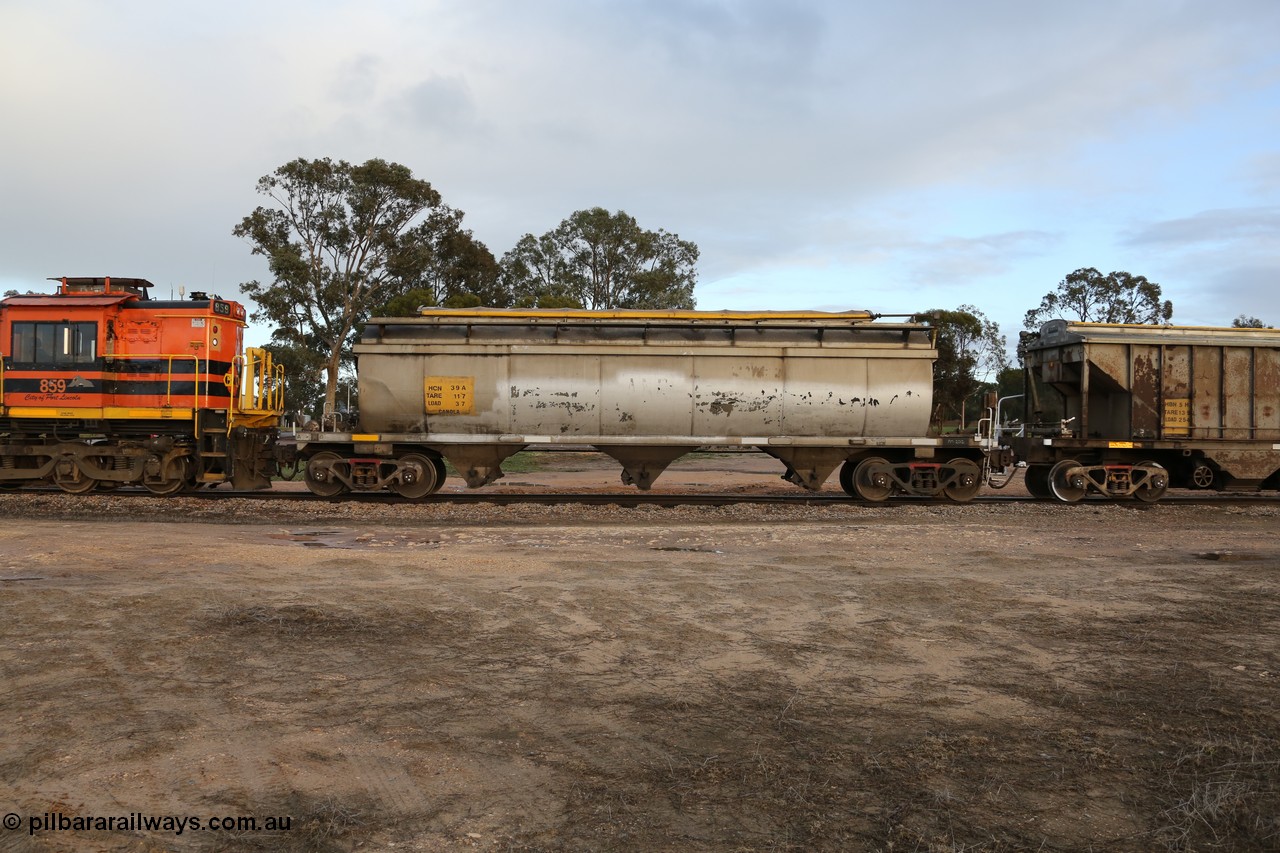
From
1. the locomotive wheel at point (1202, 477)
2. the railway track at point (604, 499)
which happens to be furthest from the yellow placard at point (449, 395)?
the locomotive wheel at point (1202, 477)

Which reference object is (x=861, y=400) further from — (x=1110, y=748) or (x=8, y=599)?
(x=8, y=599)

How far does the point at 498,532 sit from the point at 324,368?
32793 millimetres

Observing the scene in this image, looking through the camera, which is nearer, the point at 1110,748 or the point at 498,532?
the point at 1110,748

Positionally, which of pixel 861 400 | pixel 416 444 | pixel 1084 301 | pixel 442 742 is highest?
pixel 1084 301

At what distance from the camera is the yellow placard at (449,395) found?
620 inches

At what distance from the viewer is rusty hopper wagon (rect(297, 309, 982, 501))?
15.8m

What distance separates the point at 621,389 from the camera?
15883 millimetres

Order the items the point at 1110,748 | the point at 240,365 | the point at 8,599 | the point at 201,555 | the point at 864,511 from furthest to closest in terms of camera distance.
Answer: the point at 240,365, the point at 864,511, the point at 201,555, the point at 8,599, the point at 1110,748

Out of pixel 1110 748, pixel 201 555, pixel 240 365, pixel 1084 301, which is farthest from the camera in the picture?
pixel 1084 301

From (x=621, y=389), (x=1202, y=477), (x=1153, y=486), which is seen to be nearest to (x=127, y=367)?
(x=621, y=389)

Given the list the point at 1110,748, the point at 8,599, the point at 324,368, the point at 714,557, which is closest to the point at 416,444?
the point at 714,557

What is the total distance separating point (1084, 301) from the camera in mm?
61531

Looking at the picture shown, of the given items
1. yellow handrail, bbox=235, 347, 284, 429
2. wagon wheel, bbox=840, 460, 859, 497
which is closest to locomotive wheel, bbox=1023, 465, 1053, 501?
wagon wheel, bbox=840, 460, 859, 497

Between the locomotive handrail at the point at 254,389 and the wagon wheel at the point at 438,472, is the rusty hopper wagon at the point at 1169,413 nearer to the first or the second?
the wagon wheel at the point at 438,472
